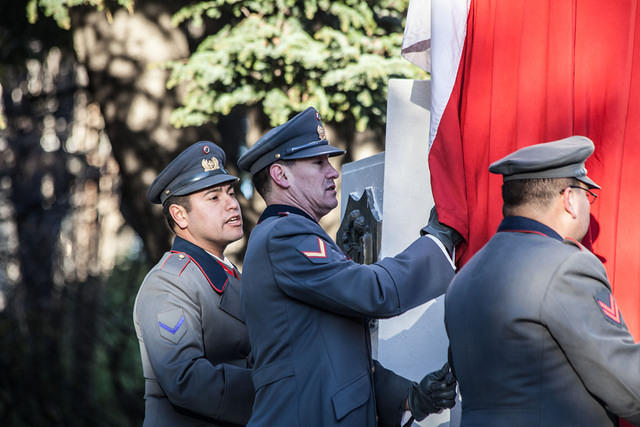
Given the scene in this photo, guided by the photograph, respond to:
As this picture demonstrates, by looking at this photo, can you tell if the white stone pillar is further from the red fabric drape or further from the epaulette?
the epaulette

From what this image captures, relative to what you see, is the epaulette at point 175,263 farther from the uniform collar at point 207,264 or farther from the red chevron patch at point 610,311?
the red chevron patch at point 610,311

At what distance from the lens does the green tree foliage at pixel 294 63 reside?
6.21 m

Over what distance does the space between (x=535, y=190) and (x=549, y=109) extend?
86 cm

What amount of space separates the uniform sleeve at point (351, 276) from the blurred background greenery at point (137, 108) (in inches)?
130

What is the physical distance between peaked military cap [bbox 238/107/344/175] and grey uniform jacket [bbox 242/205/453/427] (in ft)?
0.90

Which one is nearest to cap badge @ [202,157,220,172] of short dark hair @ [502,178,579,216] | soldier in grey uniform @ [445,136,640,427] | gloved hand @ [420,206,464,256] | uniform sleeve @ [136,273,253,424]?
uniform sleeve @ [136,273,253,424]

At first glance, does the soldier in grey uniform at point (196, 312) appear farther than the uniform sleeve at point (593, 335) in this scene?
Yes

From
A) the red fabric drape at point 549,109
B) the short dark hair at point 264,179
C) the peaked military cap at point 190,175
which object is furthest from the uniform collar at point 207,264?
the red fabric drape at point 549,109

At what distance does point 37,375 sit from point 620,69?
9997 mm

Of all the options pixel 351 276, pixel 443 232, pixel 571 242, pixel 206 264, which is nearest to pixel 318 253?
pixel 351 276

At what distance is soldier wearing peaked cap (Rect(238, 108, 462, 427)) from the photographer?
2.89 m

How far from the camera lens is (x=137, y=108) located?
7375mm

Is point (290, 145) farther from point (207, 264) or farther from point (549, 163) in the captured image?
point (549, 163)

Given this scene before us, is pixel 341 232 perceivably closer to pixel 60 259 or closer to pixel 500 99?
pixel 500 99
